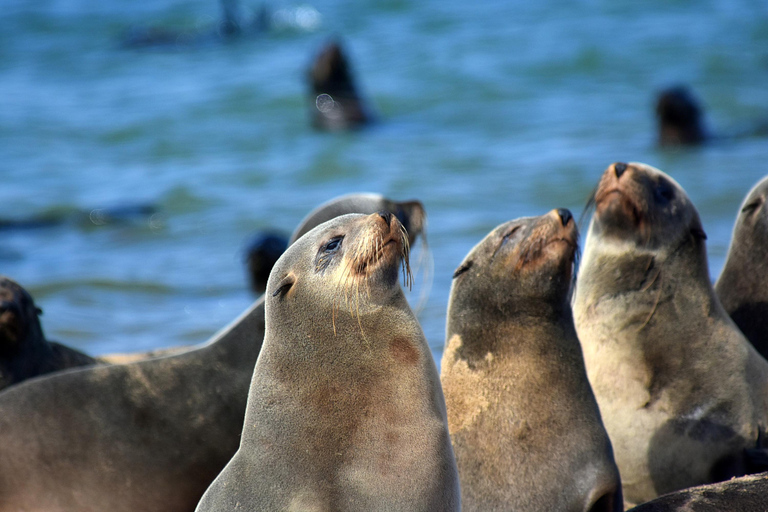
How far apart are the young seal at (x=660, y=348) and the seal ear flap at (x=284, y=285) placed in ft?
6.00

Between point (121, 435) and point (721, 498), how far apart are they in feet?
8.06

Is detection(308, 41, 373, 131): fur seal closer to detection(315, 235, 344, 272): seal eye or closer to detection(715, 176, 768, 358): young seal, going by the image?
detection(715, 176, 768, 358): young seal

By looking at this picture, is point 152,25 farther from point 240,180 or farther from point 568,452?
point 568,452

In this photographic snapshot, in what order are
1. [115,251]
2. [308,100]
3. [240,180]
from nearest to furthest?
[115,251]
[240,180]
[308,100]

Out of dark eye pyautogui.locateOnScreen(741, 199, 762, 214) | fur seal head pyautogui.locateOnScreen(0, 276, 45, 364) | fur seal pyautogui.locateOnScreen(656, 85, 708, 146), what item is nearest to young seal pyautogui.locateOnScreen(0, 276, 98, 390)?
fur seal head pyautogui.locateOnScreen(0, 276, 45, 364)

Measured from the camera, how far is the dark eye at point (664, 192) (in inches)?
196

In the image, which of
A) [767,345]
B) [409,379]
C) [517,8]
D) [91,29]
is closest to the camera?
[409,379]

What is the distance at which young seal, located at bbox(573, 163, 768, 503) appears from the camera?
15.0ft

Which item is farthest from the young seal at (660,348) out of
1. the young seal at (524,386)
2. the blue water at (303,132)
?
the blue water at (303,132)

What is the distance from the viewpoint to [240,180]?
1502cm

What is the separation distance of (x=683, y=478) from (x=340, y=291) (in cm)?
197

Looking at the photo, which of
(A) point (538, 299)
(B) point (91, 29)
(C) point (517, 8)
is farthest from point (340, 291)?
(B) point (91, 29)

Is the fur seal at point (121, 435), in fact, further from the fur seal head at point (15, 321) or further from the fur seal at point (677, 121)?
the fur seal at point (677, 121)

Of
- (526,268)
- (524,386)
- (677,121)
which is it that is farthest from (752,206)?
(677,121)
